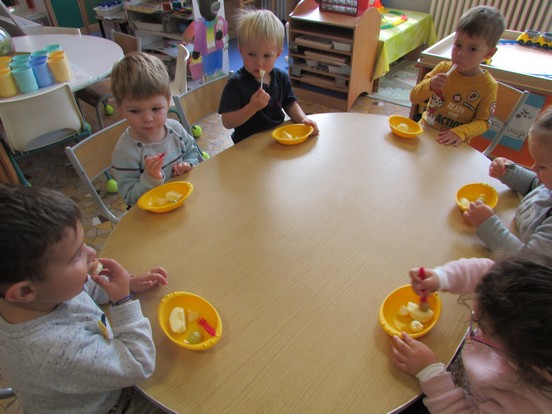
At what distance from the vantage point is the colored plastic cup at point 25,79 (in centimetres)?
188

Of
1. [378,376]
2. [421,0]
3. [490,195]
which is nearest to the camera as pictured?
[378,376]

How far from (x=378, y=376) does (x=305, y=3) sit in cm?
308

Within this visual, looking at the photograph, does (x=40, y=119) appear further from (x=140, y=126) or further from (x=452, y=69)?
(x=452, y=69)

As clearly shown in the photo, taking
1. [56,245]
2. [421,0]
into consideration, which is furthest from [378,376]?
[421,0]

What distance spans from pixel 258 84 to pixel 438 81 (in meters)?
0.74

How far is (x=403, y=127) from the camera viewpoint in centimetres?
143

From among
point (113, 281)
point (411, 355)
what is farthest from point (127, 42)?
point (411, 355)

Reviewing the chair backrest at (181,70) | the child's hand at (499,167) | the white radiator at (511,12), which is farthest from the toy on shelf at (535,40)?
the chair backrest at (181,70)

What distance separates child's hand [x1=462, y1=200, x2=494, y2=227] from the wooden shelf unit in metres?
2.22

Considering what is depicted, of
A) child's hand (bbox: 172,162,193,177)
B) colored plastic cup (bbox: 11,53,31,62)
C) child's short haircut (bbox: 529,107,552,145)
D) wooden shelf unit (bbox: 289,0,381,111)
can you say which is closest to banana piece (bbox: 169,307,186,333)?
child's hand (bbox: 172,162,193,177)

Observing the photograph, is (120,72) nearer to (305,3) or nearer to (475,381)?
(475,381)

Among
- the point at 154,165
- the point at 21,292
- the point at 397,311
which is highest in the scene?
the point at 21,292

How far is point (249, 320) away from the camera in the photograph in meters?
0.79

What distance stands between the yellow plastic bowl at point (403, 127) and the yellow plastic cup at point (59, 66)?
1.71 meters
